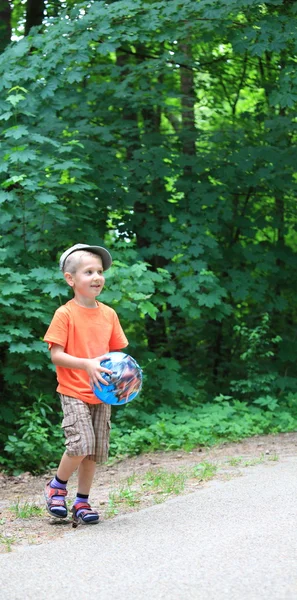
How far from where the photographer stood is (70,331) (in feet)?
16.6

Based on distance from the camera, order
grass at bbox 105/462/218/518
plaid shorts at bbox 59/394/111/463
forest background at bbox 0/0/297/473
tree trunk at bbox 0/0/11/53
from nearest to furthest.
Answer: plaid shorts at bbox 59/394/111/463, grass at bbox 105/462/218/518, forest background at bbox 0/0/297/473, tree trunk at bbox 0/0/11/53

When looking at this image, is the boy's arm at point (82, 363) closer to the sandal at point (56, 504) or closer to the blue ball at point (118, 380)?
the blue ball at point (118, 380)

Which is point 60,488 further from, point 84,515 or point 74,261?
point 74,261

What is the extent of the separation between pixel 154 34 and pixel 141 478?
19.6ft

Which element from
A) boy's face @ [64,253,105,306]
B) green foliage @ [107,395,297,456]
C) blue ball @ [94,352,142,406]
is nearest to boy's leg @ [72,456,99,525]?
blue ball @ [94,352,142,406]

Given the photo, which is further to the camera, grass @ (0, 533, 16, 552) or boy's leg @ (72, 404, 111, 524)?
boy's leg @ (72, 404, 111, 524)

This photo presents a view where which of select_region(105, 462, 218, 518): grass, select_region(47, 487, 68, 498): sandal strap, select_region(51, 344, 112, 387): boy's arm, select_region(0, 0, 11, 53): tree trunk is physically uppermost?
select_region(0, 0, 11, 53): tree trunk

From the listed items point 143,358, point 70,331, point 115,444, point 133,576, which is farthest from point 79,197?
point 133,576

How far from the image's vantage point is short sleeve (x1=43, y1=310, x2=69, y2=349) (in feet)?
16.4

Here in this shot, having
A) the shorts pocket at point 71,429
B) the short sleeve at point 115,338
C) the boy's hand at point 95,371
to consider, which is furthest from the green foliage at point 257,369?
the boy's hand at point 95,371

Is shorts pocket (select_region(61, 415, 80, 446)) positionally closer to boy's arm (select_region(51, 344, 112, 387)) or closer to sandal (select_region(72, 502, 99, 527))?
boy's arm (select_region(51, 344, 112, 387))

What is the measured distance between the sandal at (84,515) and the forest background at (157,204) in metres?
3.46

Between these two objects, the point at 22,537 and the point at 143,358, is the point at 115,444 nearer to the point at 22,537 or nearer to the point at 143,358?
the point at 143,358

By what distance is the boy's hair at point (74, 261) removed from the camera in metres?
5.19
